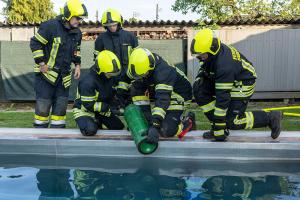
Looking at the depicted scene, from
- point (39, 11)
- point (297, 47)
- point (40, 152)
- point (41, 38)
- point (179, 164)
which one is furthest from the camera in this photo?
point (39, 11)

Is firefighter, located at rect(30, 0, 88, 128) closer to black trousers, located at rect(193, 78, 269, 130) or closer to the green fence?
black trousers, located at rect(193, 78, 269, 130)

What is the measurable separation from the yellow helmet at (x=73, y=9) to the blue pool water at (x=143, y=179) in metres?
1.87

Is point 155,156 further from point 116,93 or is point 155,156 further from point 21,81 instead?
point 21,81

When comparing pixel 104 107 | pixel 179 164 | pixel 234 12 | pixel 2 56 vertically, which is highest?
pixel 234 12

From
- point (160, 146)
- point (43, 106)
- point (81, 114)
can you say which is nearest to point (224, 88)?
point (160, 146)

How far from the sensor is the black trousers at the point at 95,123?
494cm

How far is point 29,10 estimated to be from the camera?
2778 centimetres

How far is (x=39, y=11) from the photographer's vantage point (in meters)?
28.9

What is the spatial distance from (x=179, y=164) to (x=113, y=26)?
2176 millimetres

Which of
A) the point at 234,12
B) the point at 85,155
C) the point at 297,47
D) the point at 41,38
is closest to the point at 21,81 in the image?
the point at 41,38

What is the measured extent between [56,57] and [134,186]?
241 centimetres

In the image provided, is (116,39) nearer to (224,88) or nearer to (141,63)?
(141,63)

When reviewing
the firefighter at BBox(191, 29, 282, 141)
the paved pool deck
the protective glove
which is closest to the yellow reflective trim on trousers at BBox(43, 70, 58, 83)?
the paved pool deck

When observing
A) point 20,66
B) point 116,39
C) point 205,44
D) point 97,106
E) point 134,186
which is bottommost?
point 134,186
